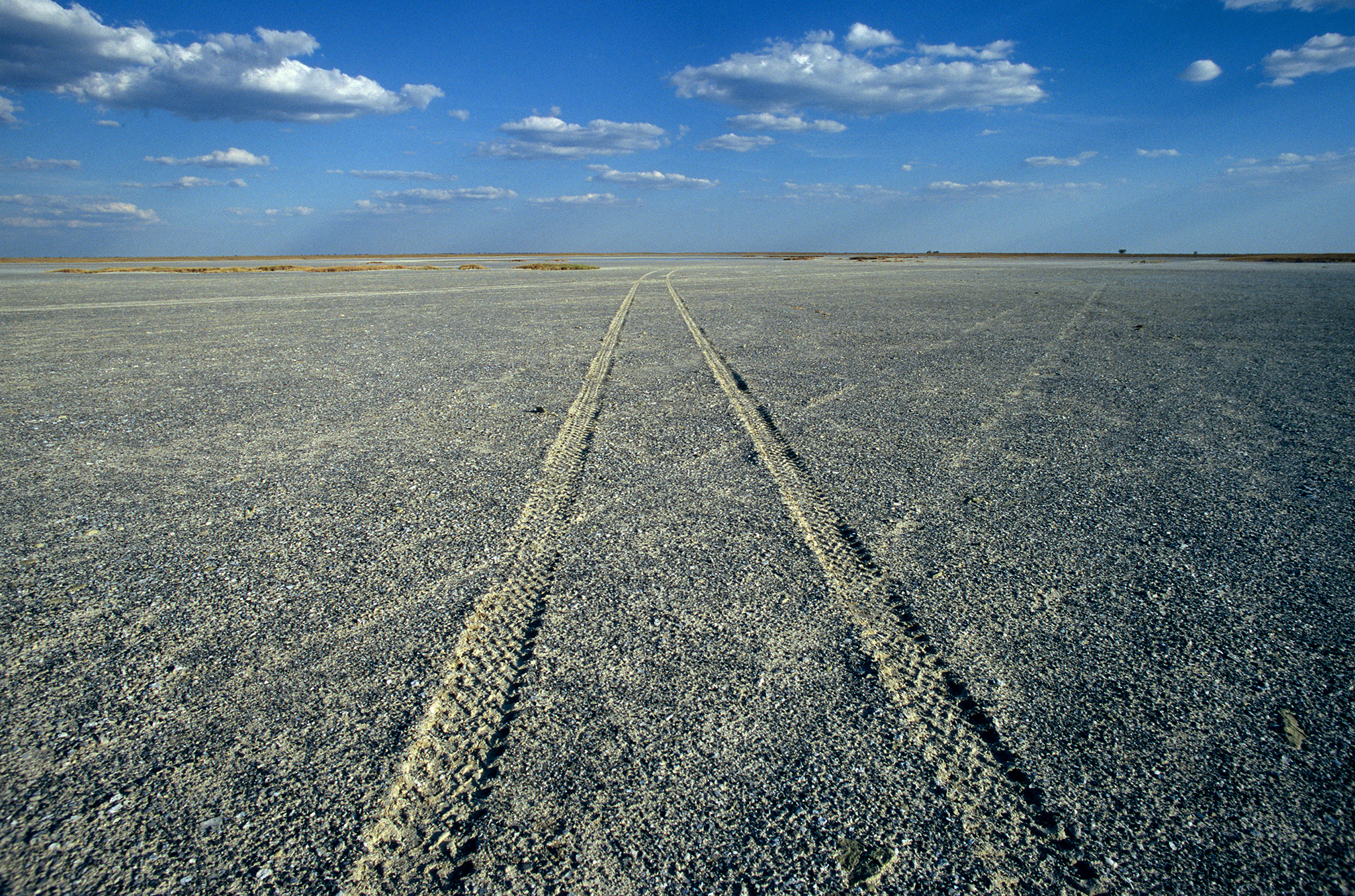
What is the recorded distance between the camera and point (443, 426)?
607 cm

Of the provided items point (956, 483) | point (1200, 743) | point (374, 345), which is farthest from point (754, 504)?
point (374, 345)

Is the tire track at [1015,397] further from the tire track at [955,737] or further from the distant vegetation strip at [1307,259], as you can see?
the distant vegetation strip at [1307,259]

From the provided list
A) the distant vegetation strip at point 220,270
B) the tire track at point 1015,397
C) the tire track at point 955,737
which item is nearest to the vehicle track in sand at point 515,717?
the tire track at point 955,737

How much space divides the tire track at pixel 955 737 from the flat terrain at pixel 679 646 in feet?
0.04

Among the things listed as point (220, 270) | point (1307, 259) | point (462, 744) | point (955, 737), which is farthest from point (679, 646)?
point (1307, 259)

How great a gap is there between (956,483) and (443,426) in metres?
4.15

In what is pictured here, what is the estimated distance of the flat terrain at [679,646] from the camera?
6.18ft

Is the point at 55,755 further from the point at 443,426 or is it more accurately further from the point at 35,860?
the point at 443,426

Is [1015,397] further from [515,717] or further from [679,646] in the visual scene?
[515,717]

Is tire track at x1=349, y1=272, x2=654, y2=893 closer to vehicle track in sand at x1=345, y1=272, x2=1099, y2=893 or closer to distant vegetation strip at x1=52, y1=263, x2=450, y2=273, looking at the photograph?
vehicle track in sand at x1=345, y1=272, x2=1099, y2=893

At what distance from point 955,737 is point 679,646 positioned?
1.04 metres

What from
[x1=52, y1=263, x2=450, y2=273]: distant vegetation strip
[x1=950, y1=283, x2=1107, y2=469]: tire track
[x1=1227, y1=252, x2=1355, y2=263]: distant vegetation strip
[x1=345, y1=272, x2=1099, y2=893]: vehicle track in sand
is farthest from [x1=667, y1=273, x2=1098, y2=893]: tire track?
[x1=1227, y1=252, x2=1355, y2=263]: distant vegetation strip

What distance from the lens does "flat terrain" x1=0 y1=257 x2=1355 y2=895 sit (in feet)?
6.18

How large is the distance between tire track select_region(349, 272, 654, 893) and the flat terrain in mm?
12
